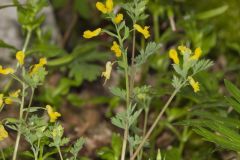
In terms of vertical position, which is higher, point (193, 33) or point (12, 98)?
point (12, 98)

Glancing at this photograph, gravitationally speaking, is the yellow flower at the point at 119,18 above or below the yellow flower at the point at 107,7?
below

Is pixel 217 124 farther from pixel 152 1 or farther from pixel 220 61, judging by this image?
pixel 220 61

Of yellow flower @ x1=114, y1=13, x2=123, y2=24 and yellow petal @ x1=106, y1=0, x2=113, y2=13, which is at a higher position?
yellow petal @ x1=106, y1=0, x2=113, y2=13

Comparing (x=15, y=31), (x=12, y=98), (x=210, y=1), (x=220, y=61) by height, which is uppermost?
(x=12, y=98)

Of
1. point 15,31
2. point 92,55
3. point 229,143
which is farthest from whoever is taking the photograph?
point 15,31

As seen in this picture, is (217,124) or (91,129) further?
(91,129)

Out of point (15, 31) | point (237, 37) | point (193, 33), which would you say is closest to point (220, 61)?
point (237, 37)

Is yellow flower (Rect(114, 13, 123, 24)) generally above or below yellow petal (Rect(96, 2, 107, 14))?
below

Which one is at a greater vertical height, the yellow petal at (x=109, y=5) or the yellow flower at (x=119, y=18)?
the yellow petal at (x=109, y=5)

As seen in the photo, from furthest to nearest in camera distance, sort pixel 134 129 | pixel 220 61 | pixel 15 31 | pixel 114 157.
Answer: pixel 220 61
pixel 15 31
pixel 114 157
pixel 134 129

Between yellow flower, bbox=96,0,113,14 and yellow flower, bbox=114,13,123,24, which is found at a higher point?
yellow flower, bbox=96,0,113,14

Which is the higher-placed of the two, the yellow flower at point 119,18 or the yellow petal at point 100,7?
the yellow petal at point 100,7
